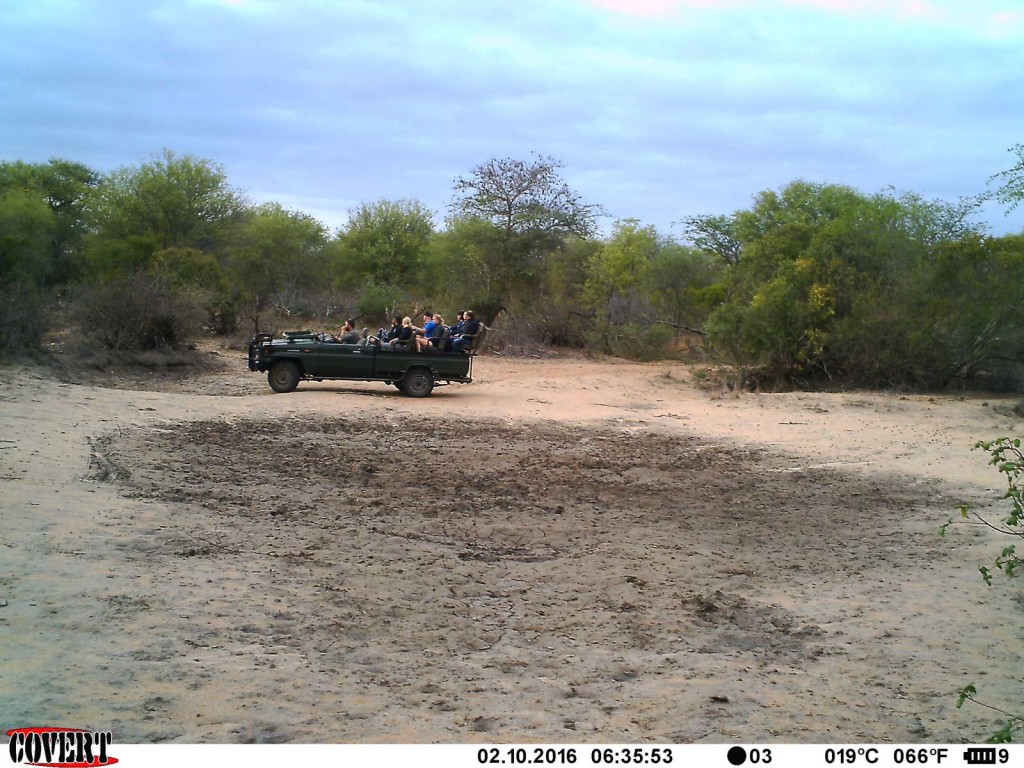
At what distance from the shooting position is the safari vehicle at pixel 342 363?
60.1 ft

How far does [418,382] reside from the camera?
18.9 m

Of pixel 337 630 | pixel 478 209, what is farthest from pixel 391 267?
pixel 337 630

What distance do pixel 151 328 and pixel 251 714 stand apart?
799 inches

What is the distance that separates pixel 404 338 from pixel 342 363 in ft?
4.43

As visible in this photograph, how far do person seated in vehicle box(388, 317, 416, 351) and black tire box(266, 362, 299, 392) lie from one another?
6.55 feet

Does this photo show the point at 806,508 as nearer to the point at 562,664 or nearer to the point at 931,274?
the point at 562,664

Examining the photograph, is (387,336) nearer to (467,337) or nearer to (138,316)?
(467,337)

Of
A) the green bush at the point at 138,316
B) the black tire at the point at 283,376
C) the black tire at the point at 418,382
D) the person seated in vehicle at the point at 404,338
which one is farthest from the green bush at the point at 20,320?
the black tire at the point at 418,382

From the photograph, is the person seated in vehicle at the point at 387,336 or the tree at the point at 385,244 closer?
the person seated in vehicle at the point at 387,336

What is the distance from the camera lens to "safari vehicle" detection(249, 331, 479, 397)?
18312mm

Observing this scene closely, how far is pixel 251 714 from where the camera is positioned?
458 cm
